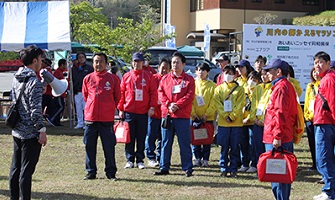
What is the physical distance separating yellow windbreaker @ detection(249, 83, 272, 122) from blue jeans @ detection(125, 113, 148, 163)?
6.11 ft

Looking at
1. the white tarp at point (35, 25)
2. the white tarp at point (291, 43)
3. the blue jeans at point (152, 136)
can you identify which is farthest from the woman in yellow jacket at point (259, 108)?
the white tarp at point (35, 25)

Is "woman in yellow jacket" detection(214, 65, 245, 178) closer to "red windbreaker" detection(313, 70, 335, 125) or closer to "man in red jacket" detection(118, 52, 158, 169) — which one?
"man in red jacket" detection(118, 52, 158, 169)

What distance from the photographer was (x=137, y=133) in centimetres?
955

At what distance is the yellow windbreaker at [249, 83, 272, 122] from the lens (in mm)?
8695

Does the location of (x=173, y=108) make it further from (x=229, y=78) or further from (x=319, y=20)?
(x=319, y=20)

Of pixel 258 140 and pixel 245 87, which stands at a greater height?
pixel 245 87

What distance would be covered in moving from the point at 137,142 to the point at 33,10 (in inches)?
267

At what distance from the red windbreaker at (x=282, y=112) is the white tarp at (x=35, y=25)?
8.23 m

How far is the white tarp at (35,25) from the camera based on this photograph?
1373cm

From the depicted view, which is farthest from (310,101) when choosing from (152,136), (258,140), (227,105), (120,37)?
(120,37)

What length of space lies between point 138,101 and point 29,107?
10.9 ft

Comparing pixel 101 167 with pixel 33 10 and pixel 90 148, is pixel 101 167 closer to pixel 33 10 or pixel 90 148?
pixel 90 148

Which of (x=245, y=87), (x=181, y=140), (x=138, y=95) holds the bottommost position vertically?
(x=181, y=140)

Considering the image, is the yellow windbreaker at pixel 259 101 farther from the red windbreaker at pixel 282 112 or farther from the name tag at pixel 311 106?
the red windbreaker at pixel 282 112
